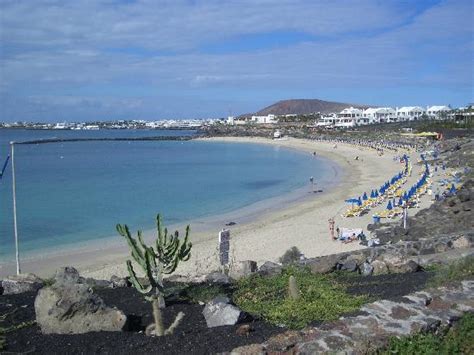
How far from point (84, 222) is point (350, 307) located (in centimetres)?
2471

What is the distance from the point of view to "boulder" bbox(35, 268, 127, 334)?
19.4 feet

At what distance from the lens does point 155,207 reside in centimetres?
3422

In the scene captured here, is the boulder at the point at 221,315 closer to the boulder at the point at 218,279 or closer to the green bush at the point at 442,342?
→ the green bush at the point at 442,342

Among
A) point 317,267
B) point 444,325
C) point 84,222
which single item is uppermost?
point 444,325

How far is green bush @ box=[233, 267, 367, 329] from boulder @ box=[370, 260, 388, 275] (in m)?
0.99

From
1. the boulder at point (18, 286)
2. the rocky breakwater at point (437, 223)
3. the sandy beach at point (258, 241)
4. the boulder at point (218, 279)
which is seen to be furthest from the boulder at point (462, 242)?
the boulder at point (18, 286)

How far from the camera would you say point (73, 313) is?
5926 millimetres

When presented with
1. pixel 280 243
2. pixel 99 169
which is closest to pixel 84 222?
pixel 280 243

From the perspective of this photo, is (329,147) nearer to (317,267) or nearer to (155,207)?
(155,207)

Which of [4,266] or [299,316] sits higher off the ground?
[299,316]

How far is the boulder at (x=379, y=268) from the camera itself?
9081 mm

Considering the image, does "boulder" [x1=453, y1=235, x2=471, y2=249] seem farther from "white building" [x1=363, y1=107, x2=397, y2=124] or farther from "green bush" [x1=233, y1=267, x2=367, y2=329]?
"white building" [x1=363, y1=107, x2=397, y2=124]

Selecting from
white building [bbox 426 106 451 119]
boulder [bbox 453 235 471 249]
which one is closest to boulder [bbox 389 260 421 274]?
boulder [bbox 453 235 471 249]

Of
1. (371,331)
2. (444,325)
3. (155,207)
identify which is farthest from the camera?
(155,207)
